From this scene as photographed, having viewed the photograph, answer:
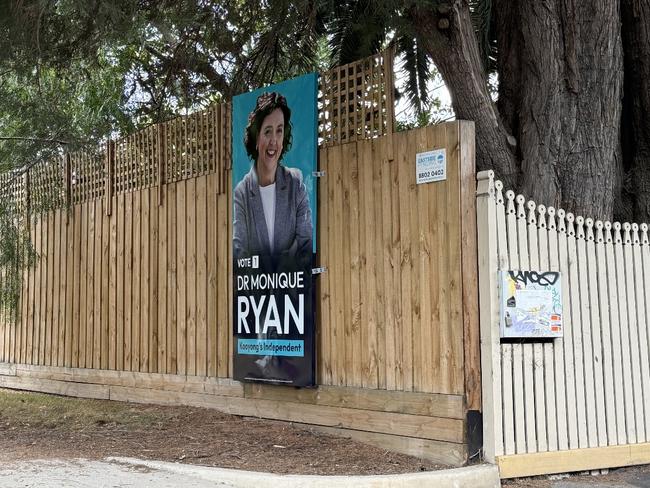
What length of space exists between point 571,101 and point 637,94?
164cm

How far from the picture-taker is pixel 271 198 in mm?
9219

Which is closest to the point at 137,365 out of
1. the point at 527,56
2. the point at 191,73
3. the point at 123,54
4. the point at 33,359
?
the point at 33,359

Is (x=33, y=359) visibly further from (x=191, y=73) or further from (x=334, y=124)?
(x=334, y=124)

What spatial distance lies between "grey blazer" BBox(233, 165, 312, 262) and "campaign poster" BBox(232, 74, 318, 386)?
1 cm

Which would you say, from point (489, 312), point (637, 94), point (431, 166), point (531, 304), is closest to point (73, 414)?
point (431, 166)

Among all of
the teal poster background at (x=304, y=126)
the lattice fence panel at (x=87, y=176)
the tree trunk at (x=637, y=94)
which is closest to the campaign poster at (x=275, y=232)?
the teal poster background at (x=304, y=126)

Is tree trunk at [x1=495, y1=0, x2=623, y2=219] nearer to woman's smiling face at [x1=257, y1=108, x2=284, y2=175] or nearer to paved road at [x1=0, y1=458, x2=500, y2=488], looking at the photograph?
woman's smiling face at [x1=257, y1=108, x2=284, y2=175]

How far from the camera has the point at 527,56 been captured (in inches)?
338

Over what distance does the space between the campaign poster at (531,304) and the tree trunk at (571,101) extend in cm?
109

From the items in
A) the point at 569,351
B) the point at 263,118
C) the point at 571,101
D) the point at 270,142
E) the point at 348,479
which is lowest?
the point at 348,479

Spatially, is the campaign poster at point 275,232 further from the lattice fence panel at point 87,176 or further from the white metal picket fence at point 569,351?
the lattice fence panel at point 87,176

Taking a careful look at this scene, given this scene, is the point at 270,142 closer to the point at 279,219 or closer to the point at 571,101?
the point at 279,219

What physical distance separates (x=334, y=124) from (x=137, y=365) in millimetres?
4453

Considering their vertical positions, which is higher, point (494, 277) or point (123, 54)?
point (123, 54)
